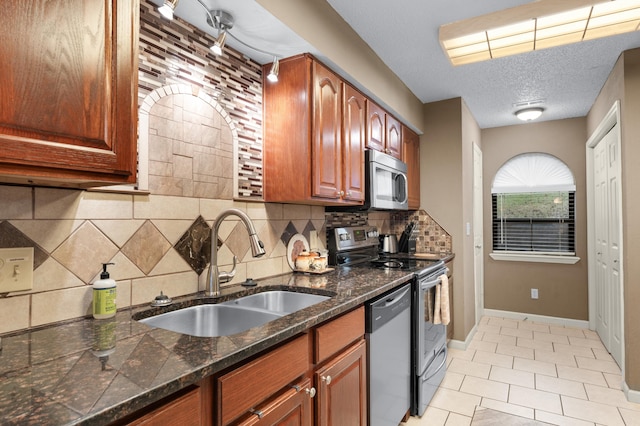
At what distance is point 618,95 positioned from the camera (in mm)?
2695

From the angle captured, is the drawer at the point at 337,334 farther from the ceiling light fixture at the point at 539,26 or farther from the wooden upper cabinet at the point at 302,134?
the ceiling light fixture at the point at 539,26

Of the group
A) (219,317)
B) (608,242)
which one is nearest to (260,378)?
(219,317)

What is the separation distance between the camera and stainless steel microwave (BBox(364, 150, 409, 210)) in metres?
2.57

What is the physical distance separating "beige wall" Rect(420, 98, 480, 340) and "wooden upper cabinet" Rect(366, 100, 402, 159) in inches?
24.4

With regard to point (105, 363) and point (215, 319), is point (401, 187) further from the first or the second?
point (105, 363)

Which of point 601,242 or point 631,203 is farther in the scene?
point 601,242

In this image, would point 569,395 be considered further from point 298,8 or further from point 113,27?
→ point 113,27

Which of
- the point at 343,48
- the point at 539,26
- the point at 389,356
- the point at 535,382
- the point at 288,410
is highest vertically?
the point at 539,26

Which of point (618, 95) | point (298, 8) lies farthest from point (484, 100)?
point (298, 8)

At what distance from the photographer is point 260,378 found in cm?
105

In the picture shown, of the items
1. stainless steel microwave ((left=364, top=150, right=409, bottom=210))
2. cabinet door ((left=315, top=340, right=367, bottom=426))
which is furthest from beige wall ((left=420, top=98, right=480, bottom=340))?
cabinet door ((left=315, top=340, right=367, bottom=426))

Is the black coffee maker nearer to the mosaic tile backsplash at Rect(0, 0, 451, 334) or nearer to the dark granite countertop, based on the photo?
the mosaic tile backsplash at Rect(0, 0, 451, 334)

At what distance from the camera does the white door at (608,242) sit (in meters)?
2.95

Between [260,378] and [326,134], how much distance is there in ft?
4.70
